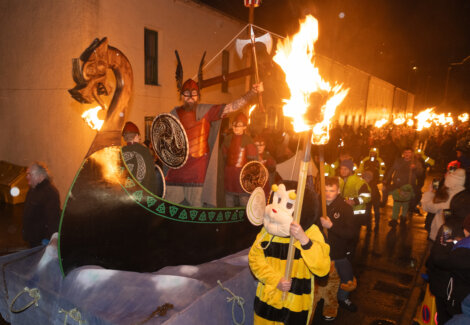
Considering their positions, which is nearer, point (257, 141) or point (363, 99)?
point (257, 141)

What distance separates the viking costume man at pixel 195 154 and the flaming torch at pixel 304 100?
4.23ft

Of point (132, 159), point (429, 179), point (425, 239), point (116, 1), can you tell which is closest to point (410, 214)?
point (425, 239)

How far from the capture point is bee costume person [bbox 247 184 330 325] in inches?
111

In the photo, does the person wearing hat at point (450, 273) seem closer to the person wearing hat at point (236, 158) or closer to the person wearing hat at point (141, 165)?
the person wearing hat at point (236, 158)

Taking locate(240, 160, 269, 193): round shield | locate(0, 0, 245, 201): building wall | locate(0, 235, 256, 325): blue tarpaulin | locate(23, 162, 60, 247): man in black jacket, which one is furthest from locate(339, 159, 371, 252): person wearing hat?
locate(0, 0, 245, 201): building wall

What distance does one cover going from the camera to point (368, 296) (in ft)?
16.7

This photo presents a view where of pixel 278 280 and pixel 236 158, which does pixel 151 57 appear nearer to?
pixel 236 158

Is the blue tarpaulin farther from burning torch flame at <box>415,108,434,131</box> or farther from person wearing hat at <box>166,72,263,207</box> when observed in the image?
burning torch flame at <box>415,108,434,131</box>

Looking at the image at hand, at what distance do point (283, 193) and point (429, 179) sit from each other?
15018mm

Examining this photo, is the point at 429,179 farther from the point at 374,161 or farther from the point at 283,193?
the point at 283,193

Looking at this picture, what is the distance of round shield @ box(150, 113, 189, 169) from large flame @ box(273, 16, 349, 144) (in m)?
1.43

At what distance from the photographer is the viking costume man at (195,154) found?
14.6 ft

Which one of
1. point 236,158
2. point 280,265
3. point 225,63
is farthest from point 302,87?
point 225,63

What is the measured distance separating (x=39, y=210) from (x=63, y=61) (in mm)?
6499
